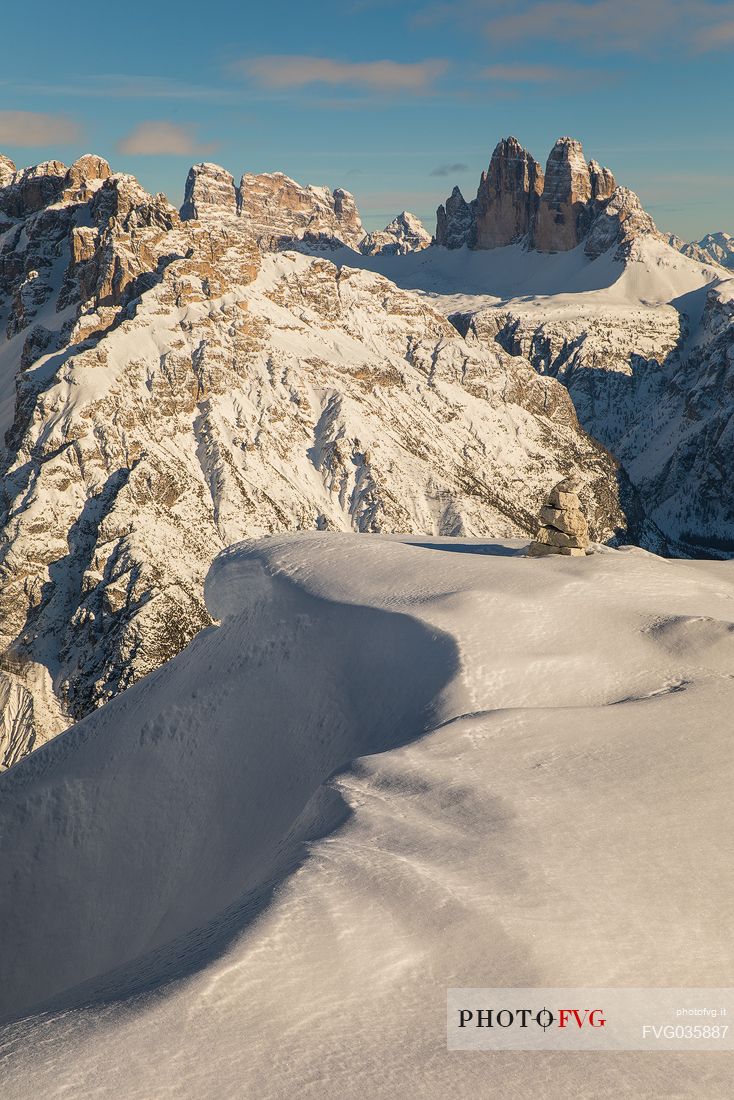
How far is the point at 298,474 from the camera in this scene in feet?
569

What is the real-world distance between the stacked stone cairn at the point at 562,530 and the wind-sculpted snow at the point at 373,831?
1307mm

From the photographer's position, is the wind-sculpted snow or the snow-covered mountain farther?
the snow-covered mountain

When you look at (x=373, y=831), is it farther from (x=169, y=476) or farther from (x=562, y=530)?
(x=169, y=476)

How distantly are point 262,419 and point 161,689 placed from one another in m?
153

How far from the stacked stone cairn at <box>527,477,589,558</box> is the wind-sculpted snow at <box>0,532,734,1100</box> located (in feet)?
4.29

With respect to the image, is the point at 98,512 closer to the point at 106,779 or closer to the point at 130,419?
the point at 130,419

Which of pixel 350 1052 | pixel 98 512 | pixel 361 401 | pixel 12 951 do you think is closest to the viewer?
pixel 350 1052

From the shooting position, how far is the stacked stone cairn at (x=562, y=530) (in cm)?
3431

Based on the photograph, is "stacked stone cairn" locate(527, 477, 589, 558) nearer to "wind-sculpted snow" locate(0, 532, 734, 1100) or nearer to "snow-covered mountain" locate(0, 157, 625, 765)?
"wind-sculpted snow" locate(0, 532, 734, 1100)

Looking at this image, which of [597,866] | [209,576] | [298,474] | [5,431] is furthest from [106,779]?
[5,431]

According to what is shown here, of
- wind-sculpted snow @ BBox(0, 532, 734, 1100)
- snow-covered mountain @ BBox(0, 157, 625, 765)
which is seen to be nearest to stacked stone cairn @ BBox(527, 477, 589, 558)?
wind-sculpted snow @ BBox(0, 532, 734, 1100)

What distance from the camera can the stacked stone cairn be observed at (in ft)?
113

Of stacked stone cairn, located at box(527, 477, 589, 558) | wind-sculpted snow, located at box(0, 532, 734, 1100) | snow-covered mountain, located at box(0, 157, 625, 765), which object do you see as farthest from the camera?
snow-covered mountain, located at box(0, 157, 625, 765)

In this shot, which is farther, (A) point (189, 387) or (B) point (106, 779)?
(A) point (189, 387)
